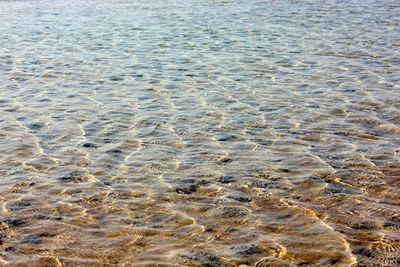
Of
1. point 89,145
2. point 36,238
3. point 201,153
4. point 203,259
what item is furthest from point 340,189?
point 89,145

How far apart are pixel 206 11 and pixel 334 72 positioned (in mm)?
12070

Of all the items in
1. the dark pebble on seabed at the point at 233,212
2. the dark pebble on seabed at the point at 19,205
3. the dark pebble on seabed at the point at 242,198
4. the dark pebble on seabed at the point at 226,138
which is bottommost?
the dark pebble on seabed at the point at 226,138

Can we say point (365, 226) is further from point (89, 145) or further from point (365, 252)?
point (89, 145)

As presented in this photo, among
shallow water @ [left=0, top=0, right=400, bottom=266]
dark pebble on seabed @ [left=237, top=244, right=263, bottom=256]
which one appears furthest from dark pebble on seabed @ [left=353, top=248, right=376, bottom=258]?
dark pebble on seabed @ [left=237, top=244, right=263, bottom=256]

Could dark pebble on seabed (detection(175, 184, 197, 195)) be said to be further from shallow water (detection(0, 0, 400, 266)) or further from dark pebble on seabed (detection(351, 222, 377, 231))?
dark pebble on seabed (detection(351, 222, 377, 231))

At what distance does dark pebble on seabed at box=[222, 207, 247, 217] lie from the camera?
5918mm

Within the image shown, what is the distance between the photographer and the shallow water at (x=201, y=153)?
212 inches

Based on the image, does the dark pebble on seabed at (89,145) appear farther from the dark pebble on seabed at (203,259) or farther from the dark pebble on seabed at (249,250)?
the dark pebble on seabed at (249,250)

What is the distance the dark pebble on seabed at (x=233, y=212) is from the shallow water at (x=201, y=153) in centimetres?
2

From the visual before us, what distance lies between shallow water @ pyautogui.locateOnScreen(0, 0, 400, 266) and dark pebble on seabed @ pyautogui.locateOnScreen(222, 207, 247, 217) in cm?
2

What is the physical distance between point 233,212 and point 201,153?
1.80 metres

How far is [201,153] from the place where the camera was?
7.65 m

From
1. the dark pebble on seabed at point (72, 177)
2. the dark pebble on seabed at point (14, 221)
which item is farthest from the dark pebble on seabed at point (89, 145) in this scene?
the dark pebble on seabed at point (14, 221)

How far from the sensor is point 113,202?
622 centimetres
